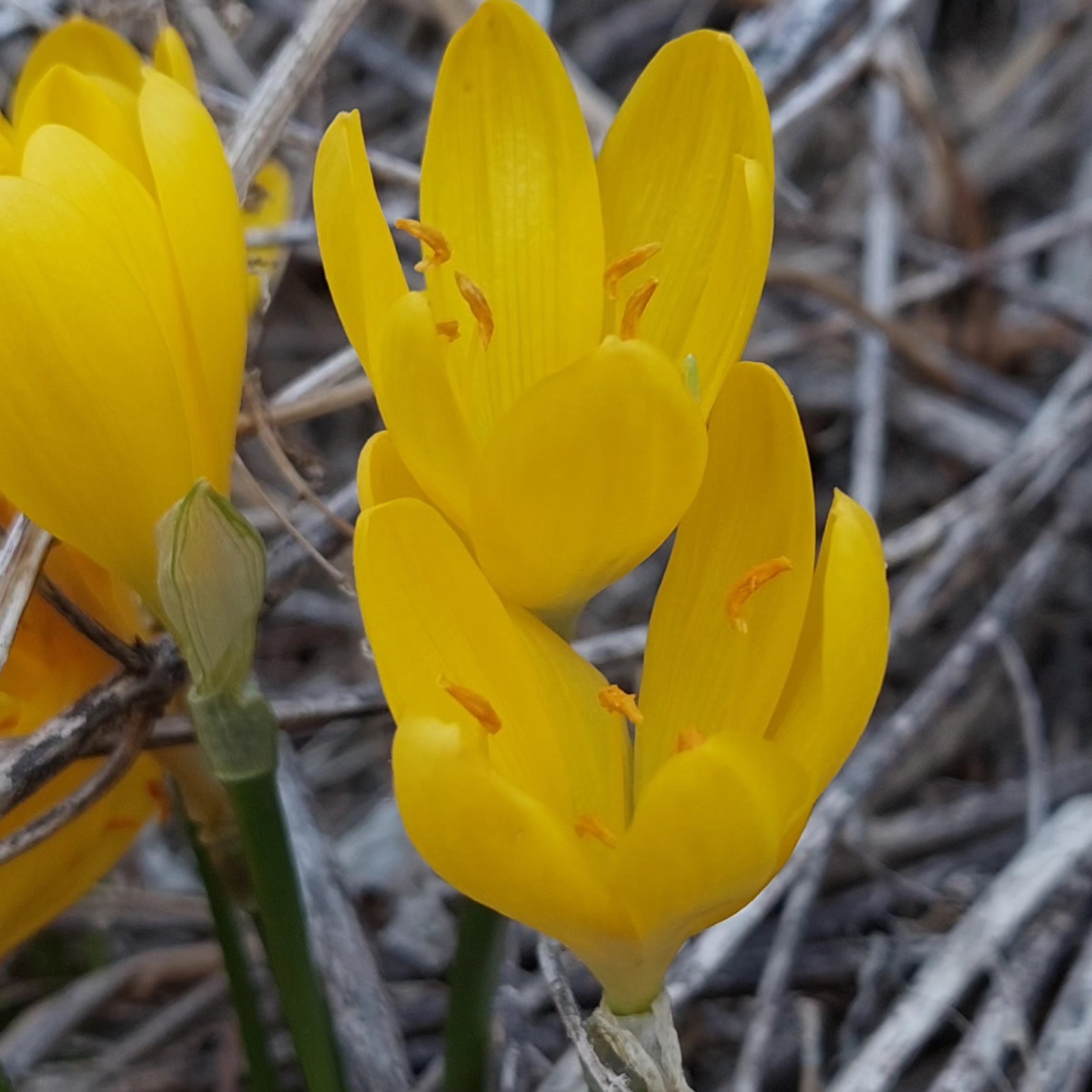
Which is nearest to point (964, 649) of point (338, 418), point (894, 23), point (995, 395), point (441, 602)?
point (995, 395)

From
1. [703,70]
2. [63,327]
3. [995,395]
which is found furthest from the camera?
[995,395]

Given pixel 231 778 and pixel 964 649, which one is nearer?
pixel 231 778

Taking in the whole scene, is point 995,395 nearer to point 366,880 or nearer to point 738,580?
point 366,880

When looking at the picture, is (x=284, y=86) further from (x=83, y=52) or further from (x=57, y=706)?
(x=57, y=706)

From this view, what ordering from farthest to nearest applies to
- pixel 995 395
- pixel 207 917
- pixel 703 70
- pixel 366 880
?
1. pixel 995 395
2. pixel 366 880
3. pixel 207 917
4. pixel 703 70

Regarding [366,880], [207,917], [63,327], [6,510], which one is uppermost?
[63,327]

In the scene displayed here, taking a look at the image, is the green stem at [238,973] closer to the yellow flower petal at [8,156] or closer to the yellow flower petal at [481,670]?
the yellow flower petal at [481,670]

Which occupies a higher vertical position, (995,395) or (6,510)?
(6,510)
